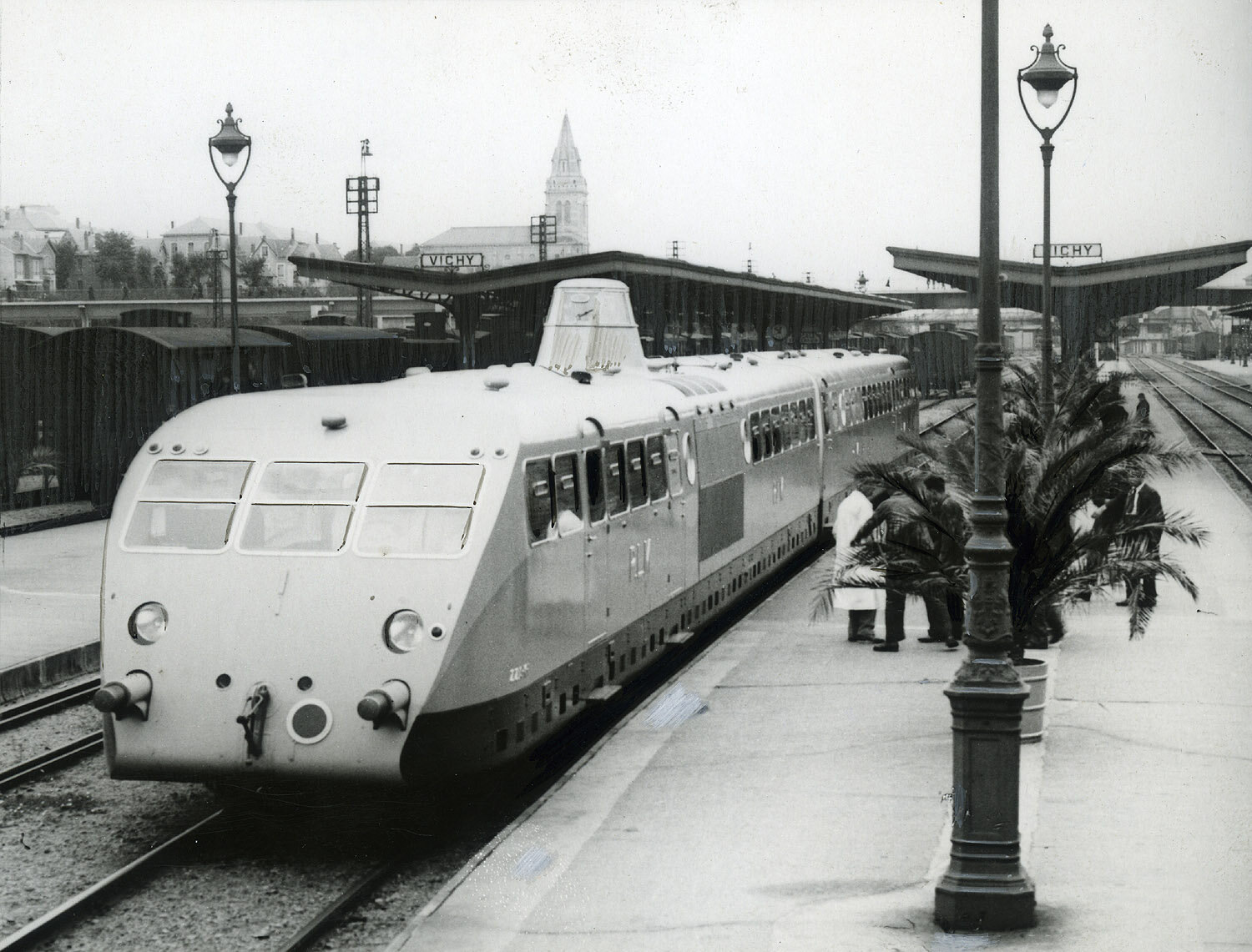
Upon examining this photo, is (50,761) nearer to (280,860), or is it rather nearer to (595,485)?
(280,860)

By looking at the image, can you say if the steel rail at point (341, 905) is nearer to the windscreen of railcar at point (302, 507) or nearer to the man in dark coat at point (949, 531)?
the windscreen of railcar at point (302, 507)

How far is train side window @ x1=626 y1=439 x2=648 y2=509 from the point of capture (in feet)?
47.2

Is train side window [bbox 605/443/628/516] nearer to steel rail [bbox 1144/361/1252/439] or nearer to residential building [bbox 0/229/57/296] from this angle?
steel rail [bbox 1144/361/1252/439]

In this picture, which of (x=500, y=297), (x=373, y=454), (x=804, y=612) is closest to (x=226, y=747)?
(x=373, y=454)

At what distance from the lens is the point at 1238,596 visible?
65.3ft

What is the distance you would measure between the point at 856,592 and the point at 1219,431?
4050cm

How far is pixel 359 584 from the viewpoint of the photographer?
1057 centimetres

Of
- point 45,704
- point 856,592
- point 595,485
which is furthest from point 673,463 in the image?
point 45,704

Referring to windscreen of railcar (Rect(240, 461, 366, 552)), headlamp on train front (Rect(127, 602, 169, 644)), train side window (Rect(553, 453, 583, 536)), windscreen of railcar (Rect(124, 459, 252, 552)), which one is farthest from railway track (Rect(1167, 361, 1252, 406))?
headlamp on train front (Rect(127, 602, 169, 644))

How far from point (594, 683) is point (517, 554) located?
2567mm

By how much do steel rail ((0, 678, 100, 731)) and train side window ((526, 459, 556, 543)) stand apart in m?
6.61

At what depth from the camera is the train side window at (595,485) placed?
1310 centimetres

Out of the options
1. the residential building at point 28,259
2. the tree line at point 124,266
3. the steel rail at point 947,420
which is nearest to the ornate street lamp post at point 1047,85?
the steel rail at point 947,420

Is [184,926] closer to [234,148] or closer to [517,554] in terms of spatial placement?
[517,554]
